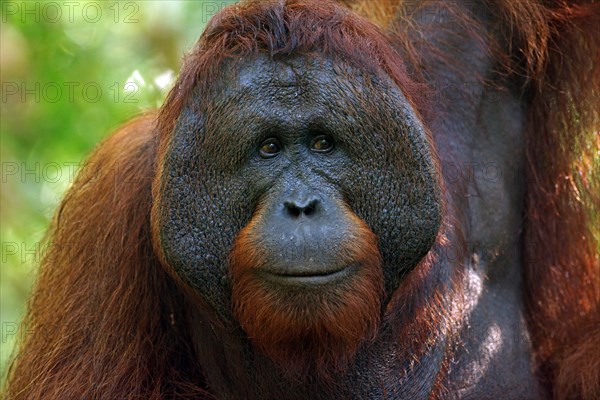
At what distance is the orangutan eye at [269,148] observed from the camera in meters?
2.98

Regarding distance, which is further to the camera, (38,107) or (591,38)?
(38,107)

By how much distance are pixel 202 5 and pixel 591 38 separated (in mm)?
2086

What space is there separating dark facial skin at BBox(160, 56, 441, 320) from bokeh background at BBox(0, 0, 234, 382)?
96.1 inches

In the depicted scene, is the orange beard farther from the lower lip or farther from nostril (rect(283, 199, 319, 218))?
nostril (rect(283, 199, 319, 218))

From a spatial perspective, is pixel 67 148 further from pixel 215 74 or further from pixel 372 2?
pixel 215 74

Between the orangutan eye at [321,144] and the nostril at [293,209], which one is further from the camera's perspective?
the orangutan eye at [321,144]

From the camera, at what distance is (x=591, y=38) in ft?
13.0

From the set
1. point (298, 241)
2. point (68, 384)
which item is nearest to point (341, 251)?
point (298, 241)

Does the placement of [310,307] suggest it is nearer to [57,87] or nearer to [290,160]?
[290,160]

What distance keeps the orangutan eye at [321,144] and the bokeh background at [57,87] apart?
8.44 ft

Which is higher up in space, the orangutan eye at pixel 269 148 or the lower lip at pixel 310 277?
the orangutan eye at pixel 269 148

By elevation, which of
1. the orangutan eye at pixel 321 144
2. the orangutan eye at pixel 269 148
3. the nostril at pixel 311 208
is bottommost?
the nostril at pixel 311 208

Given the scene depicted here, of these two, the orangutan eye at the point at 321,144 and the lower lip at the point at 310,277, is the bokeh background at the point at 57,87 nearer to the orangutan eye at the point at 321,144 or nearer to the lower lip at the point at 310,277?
the orangutan eye at the point at 321,144

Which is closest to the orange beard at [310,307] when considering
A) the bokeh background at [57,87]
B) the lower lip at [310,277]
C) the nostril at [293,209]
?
the lower lip at [310,277]
